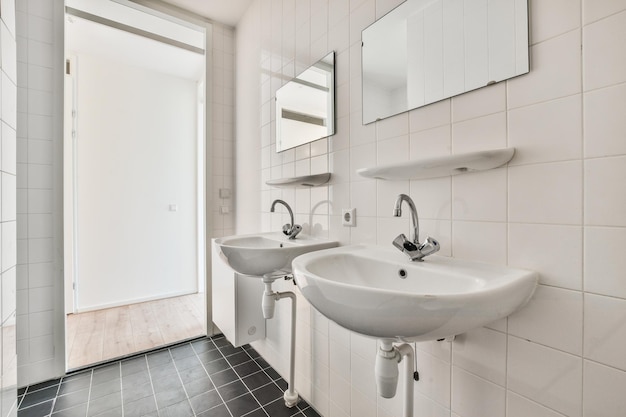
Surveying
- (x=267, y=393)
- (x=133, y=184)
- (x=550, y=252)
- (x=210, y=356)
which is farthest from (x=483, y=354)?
(x=133, y=184)

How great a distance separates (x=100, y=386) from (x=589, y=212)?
2331 mm

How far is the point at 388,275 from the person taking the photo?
0.90 meters

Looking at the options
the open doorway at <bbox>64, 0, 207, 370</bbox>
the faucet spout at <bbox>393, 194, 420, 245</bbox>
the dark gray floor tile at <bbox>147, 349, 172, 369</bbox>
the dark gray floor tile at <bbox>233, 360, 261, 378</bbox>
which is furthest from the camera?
the open doorway at <bbox>64, 0, 207, 370</bbox>

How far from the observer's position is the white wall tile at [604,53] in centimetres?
58

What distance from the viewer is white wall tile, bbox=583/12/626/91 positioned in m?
0.58

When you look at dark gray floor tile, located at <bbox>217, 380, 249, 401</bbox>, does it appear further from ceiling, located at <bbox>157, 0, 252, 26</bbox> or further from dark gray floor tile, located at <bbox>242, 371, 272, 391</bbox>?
ceiling, located at <bbox>157, 0, 252, 26</bbox>

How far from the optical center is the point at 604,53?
0.60 meters

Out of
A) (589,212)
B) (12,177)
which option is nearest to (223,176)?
(12,177)

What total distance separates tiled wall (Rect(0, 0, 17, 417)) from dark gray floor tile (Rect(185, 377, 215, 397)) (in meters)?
0.71

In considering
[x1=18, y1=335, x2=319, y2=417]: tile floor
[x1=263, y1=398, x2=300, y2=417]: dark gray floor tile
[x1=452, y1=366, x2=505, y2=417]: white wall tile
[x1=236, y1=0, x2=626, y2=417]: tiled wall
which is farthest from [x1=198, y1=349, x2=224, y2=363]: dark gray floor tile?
[x1=452, y1=366, x2=505, y2=417]: white wall tile

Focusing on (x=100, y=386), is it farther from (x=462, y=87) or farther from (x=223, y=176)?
(x=462, y=87)

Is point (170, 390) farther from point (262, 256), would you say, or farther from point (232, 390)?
point (262, 256)

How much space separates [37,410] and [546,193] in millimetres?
2375

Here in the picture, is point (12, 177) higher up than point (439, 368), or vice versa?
point (12, 177)
